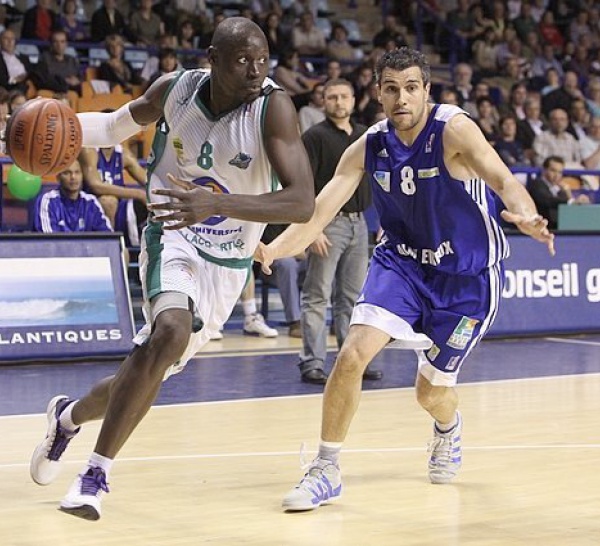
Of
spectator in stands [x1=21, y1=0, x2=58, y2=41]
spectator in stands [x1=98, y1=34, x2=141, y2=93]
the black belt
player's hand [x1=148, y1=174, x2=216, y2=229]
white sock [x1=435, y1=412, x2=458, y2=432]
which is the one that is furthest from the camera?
spectator in stands [x1=21, y1=0, x2=58, y2=41]

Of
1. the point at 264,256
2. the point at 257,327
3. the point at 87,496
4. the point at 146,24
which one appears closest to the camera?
the point at 87,496

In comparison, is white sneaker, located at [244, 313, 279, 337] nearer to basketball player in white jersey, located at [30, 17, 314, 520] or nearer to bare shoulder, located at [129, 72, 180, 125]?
basketball player in white jersey, located at [30, 17, 314, 520]

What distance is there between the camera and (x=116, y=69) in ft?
46.8

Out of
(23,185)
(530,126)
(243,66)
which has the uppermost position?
(243,66)

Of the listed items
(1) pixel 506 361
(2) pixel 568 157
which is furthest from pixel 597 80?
(1) pixel 506 361

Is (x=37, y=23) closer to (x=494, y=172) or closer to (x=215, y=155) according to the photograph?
(x=215, y=155)

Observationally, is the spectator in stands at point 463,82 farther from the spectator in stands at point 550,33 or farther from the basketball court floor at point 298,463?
the basketball court floor at point 298,463

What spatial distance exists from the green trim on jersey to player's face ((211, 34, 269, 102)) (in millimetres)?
629

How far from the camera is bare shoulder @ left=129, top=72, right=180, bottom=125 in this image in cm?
524

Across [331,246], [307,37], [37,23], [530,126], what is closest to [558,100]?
[530,126]

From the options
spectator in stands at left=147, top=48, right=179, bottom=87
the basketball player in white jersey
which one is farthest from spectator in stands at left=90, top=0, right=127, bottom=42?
the basketball player in white jersey

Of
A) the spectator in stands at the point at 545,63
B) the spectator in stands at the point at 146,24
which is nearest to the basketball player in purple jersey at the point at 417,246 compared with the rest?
the spectator in stands at the point at 146,24

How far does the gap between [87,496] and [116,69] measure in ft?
33.7

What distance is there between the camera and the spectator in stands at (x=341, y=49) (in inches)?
687
